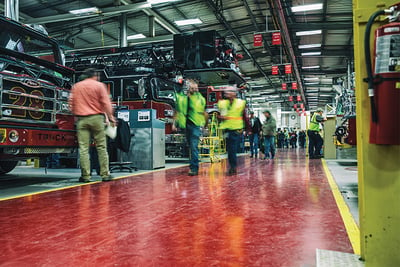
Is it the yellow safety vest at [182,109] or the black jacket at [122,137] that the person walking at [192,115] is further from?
the black jacket at [122,137]

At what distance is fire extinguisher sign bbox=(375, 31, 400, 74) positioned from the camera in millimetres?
1505

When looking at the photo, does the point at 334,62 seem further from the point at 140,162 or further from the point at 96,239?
the point at 96,239

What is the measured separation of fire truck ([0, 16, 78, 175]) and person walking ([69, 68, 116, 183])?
226mm

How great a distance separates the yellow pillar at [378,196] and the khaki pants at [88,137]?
4.04 metres

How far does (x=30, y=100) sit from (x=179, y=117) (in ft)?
8.02

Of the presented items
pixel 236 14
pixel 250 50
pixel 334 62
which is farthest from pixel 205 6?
pixel 334 62

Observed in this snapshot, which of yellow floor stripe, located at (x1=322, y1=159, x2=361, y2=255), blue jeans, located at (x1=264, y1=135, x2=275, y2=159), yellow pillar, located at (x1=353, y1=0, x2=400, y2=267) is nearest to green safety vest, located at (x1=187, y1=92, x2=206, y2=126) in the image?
yellow floor stripe, located at (x1=322, y1=159, x2=361, y2=255)

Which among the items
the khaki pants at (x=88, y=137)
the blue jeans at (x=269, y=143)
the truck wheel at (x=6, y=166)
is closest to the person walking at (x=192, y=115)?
the khaki pants at (x=88, y=137)

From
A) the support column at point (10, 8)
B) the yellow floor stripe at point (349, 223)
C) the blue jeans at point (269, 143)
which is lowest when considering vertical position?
the yellow floor stripe at point (349, 223)

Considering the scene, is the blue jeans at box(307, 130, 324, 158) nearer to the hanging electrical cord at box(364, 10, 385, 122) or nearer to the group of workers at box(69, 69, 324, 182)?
the group of workers at box(69, 69, 324, 182)

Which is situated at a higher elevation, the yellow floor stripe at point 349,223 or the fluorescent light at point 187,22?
the fluorescent light at point 187,22

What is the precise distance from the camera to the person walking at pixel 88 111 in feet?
16.0

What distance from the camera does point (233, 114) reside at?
6.11 meters

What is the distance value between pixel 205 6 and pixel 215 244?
567 inches
